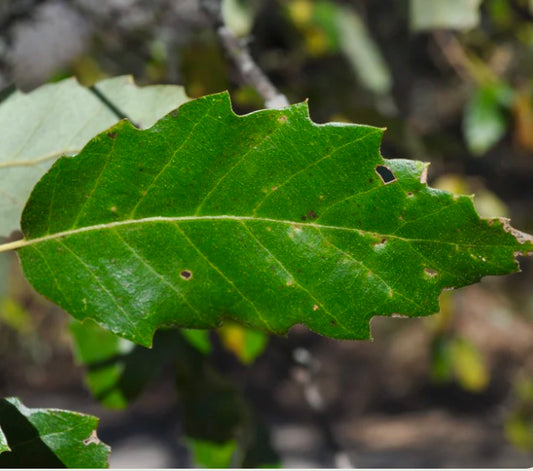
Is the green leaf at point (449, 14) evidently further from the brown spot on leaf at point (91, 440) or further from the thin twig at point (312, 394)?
the brown spot on leaf at point (91, 440)

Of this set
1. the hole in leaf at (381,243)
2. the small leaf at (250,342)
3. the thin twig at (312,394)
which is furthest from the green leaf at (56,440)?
the small leaf at (250,342)

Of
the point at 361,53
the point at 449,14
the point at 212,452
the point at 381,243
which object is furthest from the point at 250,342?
the point at 361,53

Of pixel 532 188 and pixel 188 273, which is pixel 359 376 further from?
pixel 188 273

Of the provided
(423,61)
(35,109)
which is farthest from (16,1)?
(423,61)

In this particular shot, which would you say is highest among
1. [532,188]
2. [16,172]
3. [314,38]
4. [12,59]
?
[532,188]

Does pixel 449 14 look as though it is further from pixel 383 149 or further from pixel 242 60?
pixel 242 60
